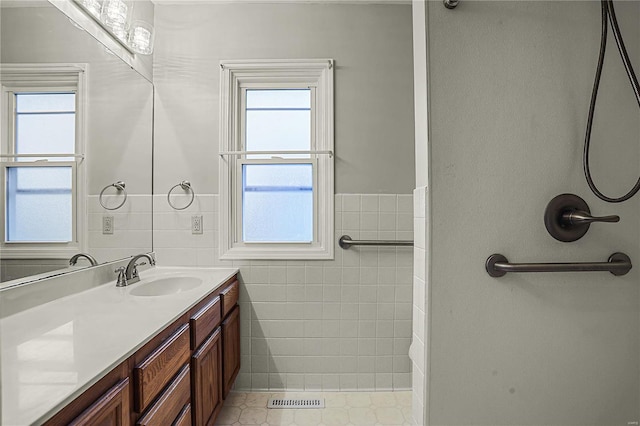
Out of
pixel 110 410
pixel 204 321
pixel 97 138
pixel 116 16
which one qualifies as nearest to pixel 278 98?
pixel 116 16

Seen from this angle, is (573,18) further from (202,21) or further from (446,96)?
(202,21)

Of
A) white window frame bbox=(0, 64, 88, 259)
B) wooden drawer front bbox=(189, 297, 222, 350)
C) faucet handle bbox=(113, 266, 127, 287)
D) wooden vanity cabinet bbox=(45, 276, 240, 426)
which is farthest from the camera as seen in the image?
faucet handle bbox=(113, 266, 127, 287)

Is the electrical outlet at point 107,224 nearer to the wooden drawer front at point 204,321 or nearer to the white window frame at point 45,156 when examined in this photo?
the white window frame at point 45,156

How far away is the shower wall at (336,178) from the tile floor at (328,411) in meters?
0.07

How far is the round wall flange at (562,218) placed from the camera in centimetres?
101

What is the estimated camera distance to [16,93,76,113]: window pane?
1.25 meters

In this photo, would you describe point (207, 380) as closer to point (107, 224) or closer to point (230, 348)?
point (230, 348)

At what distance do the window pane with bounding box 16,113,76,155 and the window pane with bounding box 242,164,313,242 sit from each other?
96 cm

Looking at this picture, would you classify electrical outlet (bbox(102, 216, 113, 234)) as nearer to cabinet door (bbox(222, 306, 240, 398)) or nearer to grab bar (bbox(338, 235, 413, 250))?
→ cabinet door (bbox(222, 306, 240, 398))

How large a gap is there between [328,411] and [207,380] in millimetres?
784

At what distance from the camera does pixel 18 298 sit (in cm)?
→ 125

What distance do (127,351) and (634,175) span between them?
1521 millimetres

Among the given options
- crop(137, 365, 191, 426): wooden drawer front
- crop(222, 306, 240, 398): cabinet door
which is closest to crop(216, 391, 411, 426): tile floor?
crop(222, 306, 240, 398): cabinet door

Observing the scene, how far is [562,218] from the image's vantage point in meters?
1.01
